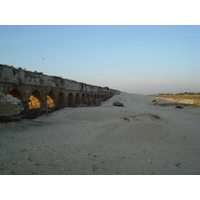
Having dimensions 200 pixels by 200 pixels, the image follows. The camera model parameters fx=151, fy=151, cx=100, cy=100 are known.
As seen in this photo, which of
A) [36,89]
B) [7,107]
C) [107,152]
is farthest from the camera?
[36,89]

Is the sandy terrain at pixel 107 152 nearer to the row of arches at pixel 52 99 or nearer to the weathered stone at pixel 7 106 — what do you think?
the weathered stone at pixel 7 106

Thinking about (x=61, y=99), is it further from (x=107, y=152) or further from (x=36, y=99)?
(x=107, y=152)

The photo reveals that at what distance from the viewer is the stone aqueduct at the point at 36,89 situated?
8.09 meters

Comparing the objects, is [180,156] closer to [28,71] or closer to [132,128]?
[132,128]

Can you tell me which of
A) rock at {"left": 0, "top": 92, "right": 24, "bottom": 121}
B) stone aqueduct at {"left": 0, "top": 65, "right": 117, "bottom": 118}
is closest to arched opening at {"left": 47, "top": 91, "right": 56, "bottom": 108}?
stone aqueduct at {"left": 0, "top": 65, "right": 117, "bottom": 118}

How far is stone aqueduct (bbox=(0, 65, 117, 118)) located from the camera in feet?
26.5

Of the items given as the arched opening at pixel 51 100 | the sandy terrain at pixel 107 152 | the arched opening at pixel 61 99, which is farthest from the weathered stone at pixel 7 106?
the arched opening at pixel 61 99

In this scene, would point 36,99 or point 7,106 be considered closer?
point 7,106

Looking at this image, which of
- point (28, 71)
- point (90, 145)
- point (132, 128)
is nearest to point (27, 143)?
point (90, 145)

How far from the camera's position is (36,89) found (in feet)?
33.5

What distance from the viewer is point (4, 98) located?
6.81 metres

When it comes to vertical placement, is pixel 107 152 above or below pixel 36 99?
below

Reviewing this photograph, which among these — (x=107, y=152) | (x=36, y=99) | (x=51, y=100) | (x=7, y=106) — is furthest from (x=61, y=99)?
(x=107, y=152)

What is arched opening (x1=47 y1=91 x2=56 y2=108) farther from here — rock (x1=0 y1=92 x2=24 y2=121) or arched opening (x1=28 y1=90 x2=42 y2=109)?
rock (x1=0 y1=92 x2=24 y2=121)
